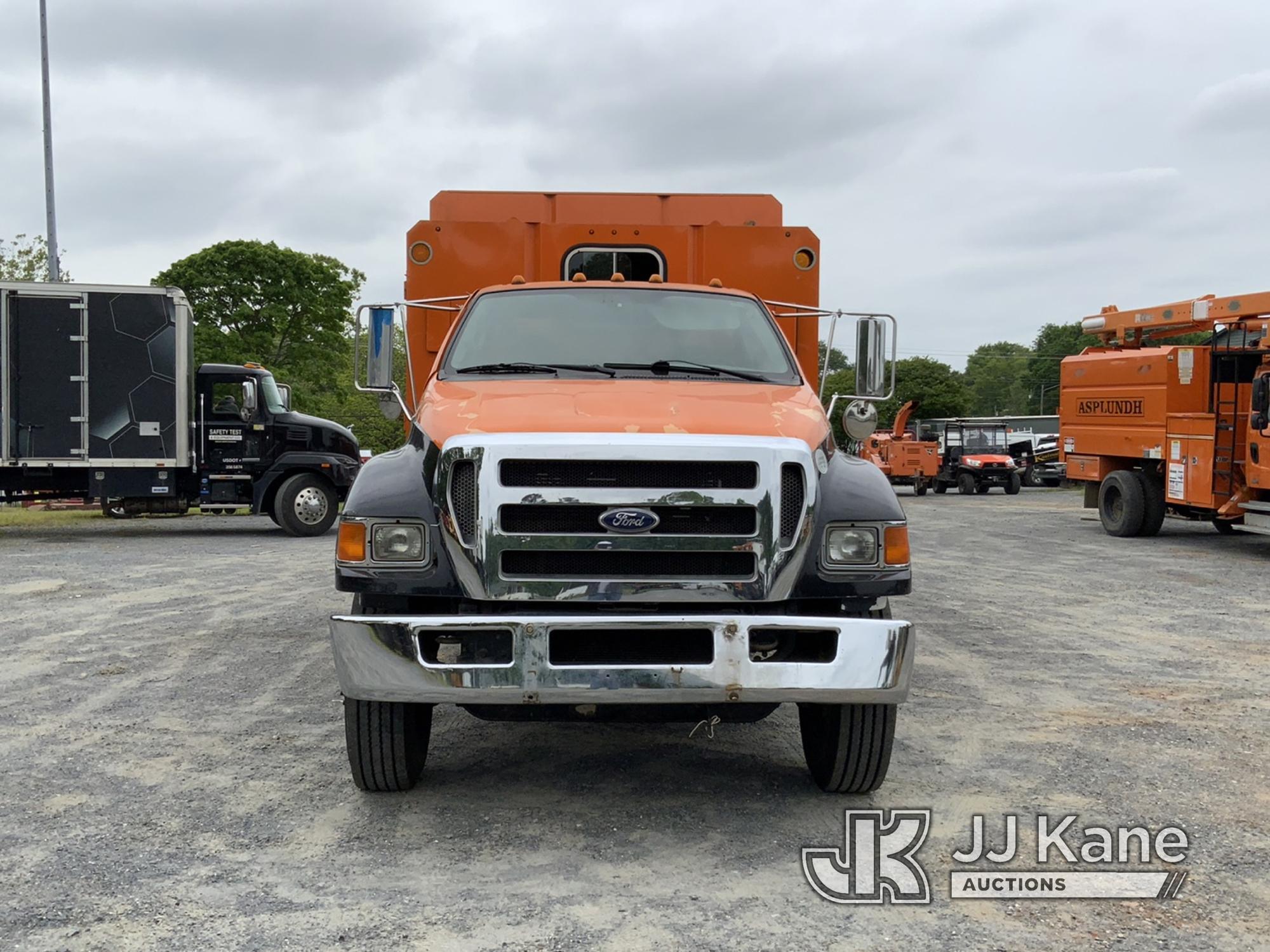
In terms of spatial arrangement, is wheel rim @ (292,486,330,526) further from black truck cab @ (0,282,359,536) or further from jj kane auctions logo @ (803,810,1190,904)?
jj kane auctions logo @ (803,810,1190,904)

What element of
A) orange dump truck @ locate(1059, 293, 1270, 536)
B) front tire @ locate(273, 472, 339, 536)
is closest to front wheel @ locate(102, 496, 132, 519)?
front tire @ locate(273, 472, 339, 536)

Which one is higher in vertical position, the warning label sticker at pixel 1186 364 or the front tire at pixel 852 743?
the warning label sticker at pixel 1186 364

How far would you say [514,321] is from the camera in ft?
17.8

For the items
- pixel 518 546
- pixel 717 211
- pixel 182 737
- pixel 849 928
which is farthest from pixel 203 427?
pixel 849 928

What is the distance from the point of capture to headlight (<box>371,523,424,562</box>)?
3889 mm

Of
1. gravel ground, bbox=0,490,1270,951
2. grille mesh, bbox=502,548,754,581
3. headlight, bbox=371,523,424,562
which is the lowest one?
gravel ground, bbox=0,490,1270,951

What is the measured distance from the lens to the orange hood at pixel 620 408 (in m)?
4.03

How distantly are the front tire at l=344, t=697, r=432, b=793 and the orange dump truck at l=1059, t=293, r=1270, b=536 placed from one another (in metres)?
12.3

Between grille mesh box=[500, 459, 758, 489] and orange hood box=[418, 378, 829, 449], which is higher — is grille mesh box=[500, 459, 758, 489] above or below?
below

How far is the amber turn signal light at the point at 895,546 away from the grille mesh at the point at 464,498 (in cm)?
146

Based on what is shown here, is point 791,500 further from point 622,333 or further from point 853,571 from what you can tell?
point 622,333

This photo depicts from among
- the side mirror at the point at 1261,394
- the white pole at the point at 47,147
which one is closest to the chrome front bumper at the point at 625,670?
the side mirror at the point at 1261,394

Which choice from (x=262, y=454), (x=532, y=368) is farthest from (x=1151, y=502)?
(x=532, y=368)

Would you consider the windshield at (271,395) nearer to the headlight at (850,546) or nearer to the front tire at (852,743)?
the front tire at (852,743)
